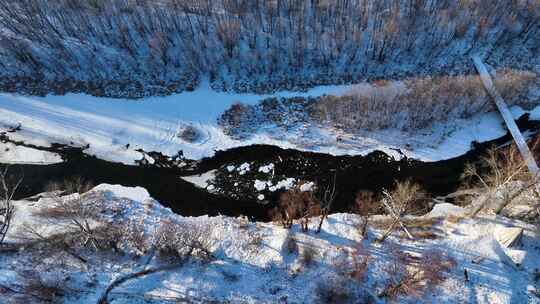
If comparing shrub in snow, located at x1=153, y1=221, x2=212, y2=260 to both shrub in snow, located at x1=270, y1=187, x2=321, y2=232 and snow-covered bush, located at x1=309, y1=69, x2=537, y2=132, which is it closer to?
shrub in snow, located at x1=270, y1=187, x2=321, y2=232

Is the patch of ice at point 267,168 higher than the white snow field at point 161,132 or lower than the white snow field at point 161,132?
lower

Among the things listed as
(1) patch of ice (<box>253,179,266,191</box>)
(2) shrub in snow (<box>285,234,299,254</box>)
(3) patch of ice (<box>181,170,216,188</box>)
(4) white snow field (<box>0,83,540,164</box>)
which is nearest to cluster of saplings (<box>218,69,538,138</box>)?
(4) white snow field (<box>0,83,540,164</box>)

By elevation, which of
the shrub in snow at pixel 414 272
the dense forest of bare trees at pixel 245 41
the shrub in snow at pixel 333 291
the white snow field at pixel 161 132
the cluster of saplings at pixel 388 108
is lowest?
the shrub in snow at pixel 333 291

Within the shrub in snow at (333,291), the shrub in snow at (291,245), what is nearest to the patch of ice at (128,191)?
the shrub in snow at (291,245)

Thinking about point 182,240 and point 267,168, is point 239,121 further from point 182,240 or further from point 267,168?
point 182,240

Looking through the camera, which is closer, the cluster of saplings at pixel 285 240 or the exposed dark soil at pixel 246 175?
the cluster of saplings at pixel 285 240

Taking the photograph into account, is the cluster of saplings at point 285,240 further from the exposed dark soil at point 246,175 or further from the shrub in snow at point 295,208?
the exposed dark soil at point 246,175

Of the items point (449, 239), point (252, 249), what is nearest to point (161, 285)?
point (252, 249)
